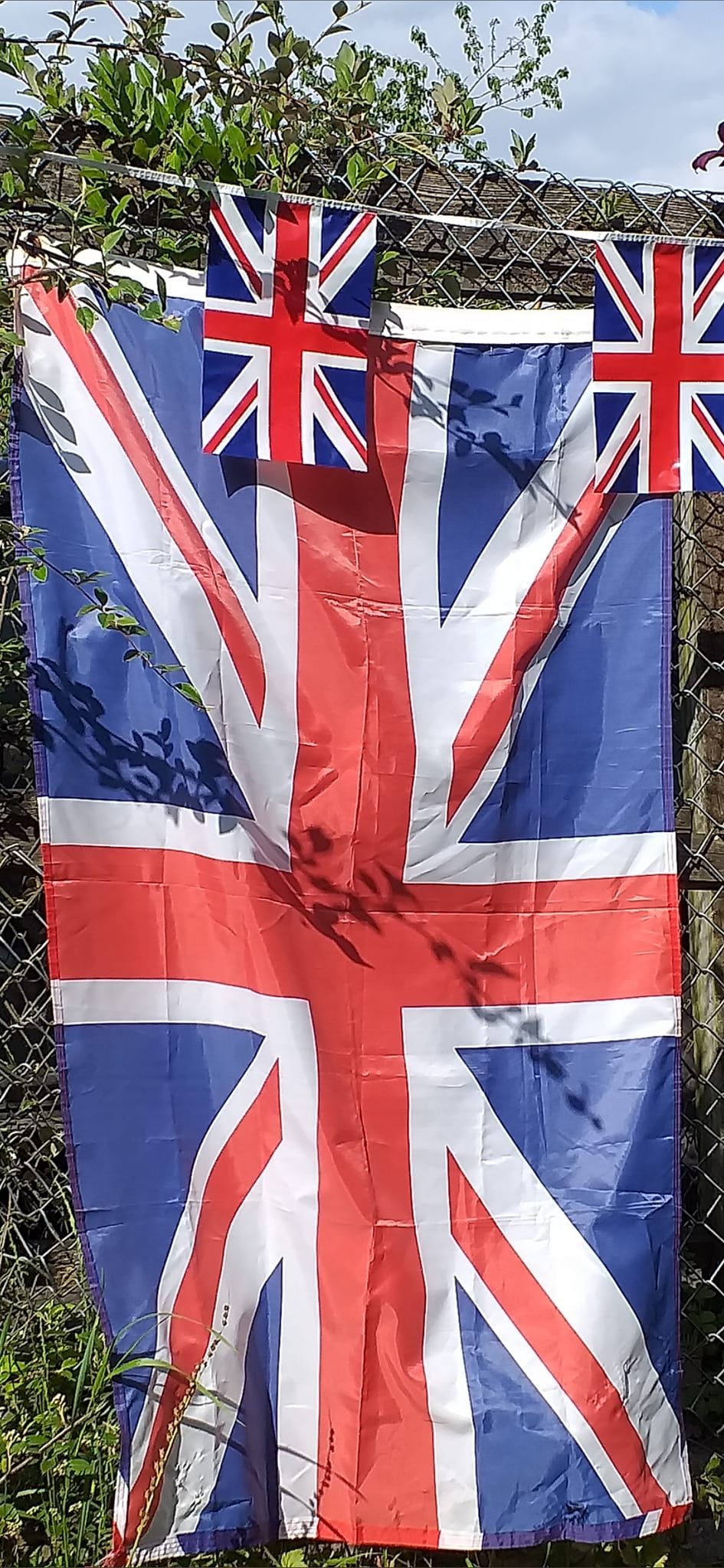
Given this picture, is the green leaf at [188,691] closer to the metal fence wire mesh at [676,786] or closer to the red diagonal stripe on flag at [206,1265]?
the metal fence wire mesh at [676,786]

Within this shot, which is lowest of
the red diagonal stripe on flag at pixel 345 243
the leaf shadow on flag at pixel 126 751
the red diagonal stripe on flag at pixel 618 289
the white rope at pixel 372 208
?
the leaf shadow on flag at pixel 126 751

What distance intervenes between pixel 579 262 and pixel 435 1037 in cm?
145

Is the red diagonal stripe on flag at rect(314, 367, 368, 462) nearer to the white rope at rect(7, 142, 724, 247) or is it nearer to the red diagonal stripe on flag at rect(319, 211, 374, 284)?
the red diagonal stripe on flag at rect(319, 211, 374, 284)

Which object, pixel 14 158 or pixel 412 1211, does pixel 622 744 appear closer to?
pixel 412 1211

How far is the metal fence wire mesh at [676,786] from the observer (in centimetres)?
224

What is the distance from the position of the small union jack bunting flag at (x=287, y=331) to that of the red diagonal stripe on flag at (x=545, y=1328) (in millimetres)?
1275

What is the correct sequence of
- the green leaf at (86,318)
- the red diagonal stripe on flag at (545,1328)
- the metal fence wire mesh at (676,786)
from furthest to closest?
the metal fence wire mesh at (676,786) < the red diagonal stripe on flag at (545,1328) < the green leaf at (86,318)

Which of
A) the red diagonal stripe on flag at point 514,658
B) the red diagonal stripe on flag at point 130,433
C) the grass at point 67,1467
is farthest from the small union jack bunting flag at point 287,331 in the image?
the grass at point 67,1467

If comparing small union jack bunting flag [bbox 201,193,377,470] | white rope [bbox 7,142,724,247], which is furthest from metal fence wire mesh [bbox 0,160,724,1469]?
small union jack bunting flag [bbox 201,193,377,470]

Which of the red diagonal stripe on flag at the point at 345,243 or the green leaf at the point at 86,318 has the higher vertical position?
the red diagonal stripe on flag at the point at 345,243

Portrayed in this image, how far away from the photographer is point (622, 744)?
221cm

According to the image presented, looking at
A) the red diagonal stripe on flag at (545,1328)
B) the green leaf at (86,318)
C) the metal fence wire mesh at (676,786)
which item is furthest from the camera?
the metal fence wire mesh at (676,786)

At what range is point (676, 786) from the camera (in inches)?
98.3

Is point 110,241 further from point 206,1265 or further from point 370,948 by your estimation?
point 206,1265
